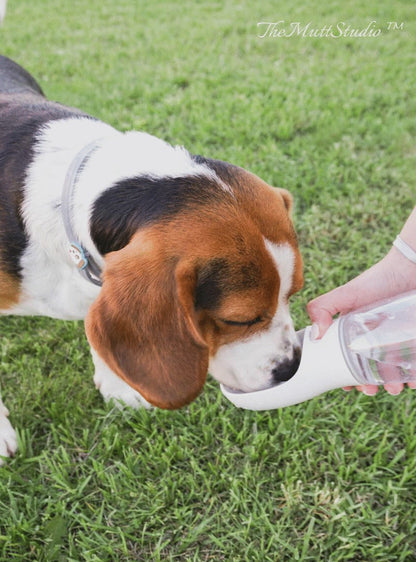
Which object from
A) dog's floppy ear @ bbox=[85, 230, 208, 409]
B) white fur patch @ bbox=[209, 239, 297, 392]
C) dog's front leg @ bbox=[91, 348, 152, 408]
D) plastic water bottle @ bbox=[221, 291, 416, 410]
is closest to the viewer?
dog's floppy ear @ bbox=[85, 230, 208, 409]

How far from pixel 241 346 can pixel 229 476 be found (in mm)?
812

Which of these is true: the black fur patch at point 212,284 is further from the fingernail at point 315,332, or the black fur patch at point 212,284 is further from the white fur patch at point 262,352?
the fingernail at point 315,332

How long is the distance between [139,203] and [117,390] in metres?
1.32

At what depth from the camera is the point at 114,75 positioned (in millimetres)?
6664

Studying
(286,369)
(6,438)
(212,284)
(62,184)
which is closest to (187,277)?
(212,284)

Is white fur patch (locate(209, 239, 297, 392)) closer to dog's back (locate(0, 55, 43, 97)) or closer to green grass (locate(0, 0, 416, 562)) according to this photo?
green grass (locate(0, 0, 416, 562))

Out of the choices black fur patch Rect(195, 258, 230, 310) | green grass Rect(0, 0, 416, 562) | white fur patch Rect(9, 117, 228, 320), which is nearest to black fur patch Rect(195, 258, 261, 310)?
black fur patch Rect(195, 258, 230, 310)

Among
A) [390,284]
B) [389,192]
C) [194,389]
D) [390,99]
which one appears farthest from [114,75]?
→ [194,389]

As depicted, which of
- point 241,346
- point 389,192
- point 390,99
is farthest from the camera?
point 390,99

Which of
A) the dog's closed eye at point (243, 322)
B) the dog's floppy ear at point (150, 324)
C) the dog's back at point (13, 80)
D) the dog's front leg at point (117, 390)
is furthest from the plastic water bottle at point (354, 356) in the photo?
the dog's back at point (13, 80)

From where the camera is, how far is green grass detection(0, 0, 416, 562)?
258cm

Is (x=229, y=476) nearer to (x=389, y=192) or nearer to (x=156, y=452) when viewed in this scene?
(x=156, y=452)

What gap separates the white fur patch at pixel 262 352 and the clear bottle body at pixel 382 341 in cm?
26

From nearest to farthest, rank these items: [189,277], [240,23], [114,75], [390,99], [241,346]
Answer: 1. [189,277]
2. [241,346]
3. [390,99]
4. [114,75]
5. [240,23]
